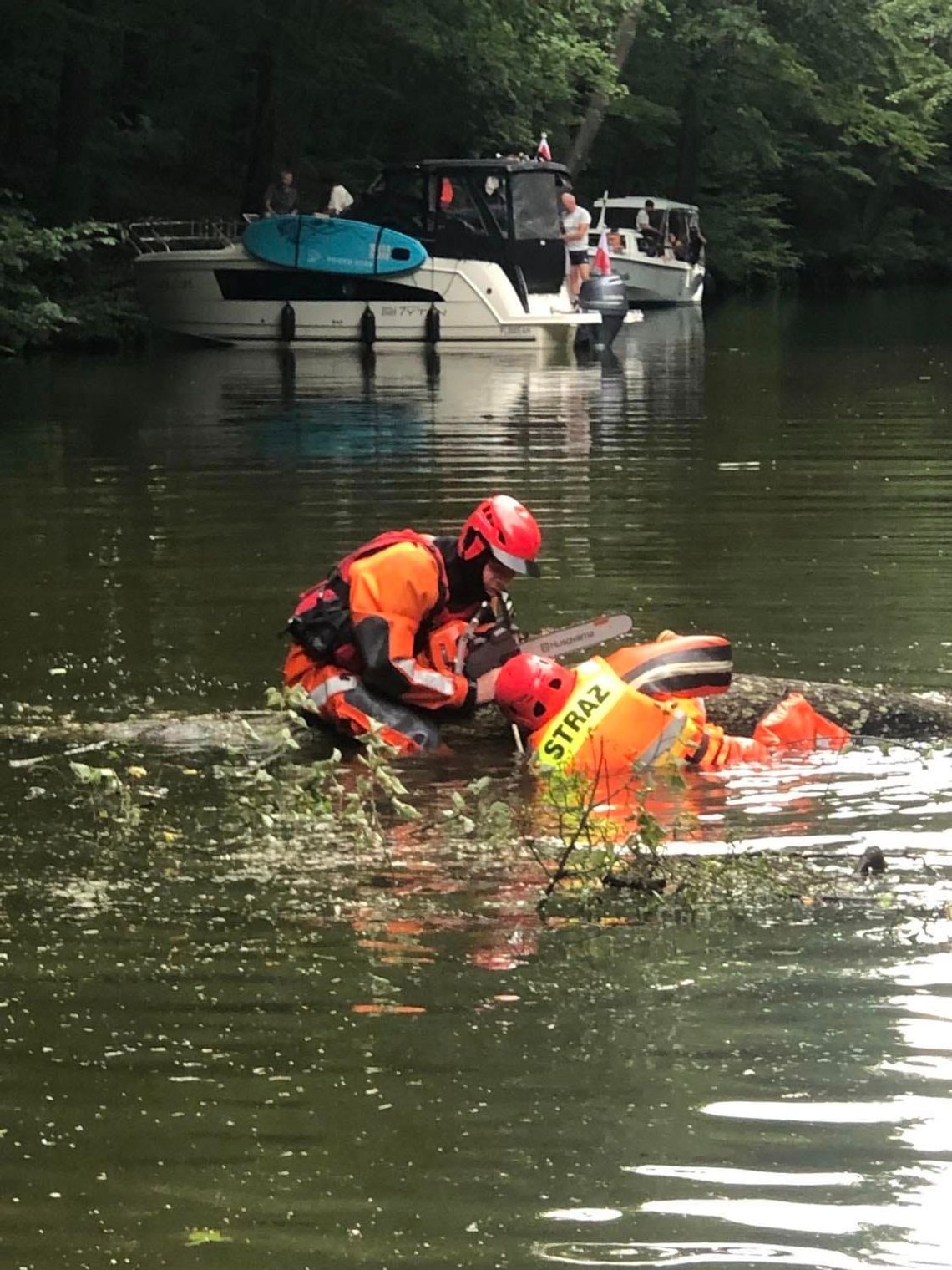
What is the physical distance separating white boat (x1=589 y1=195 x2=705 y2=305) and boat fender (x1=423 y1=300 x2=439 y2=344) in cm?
1139

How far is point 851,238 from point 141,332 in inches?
1180

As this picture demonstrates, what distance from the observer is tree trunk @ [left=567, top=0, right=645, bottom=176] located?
45062 millimetres

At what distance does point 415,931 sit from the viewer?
22.3 feet

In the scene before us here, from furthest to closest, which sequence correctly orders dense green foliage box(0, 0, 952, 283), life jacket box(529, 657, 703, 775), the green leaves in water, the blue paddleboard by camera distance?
1. dense green foliage box(0, 0, 952, 283)
2. the blue paddleboard
3. life jacket box(529, 657, 703, 775)
4. the green leaves in water

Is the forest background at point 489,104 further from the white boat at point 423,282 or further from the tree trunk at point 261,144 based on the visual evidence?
the white boat at point 423,282

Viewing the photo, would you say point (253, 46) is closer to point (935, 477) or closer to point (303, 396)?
point (303, 396)

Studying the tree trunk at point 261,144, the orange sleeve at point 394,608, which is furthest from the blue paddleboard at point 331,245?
the orange sleeve at point 394,608

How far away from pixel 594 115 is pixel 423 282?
50.2 feet

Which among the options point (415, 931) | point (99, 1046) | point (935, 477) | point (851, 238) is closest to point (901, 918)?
point (415, 931)

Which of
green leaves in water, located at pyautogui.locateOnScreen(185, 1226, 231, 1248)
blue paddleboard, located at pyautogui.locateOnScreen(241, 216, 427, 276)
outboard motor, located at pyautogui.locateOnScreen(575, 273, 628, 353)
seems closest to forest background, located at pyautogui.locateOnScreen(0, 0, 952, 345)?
blue paddleboard, located at pyautogui.locateOnScreen(241, 216, 427, 276)

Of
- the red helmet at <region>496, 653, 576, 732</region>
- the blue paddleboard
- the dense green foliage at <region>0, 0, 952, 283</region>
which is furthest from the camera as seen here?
the dense green foliage at <region>0, 0, 952, 283</region>

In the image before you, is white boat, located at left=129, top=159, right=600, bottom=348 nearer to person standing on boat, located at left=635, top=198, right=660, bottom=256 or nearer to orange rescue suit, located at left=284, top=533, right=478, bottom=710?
person standing on boat, located at left=635, top=198, right=660, bottom=256

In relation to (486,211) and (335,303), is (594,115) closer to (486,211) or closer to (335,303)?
(486,211)

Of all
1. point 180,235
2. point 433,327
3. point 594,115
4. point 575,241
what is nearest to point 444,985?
point 433,327
